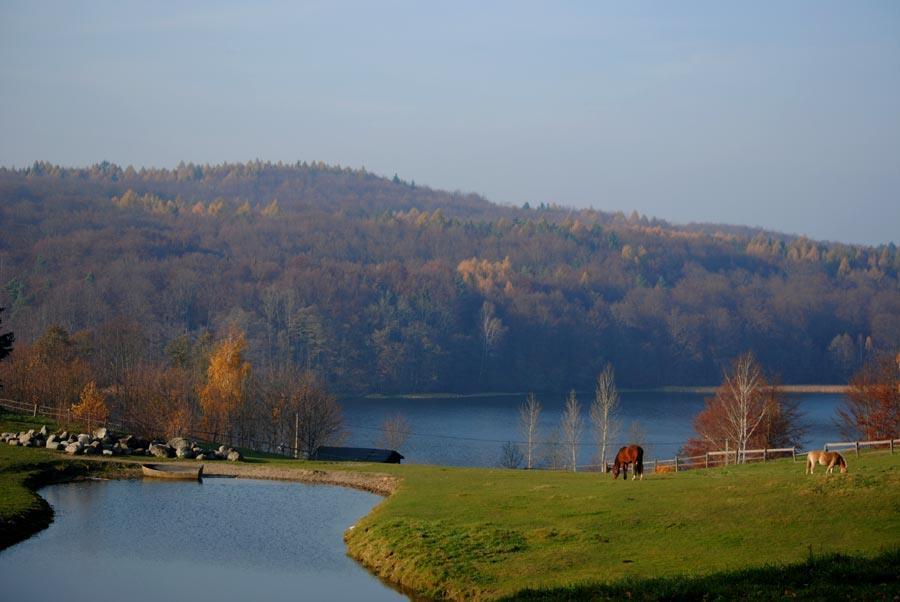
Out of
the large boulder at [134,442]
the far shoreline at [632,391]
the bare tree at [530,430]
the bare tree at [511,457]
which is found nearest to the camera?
the large boulder at [134,442]

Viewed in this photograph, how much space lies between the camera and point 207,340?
299 ft

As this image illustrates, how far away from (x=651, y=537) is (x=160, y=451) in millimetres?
27105

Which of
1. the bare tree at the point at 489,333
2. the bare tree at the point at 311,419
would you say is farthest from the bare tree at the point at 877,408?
the bare tree at the point at 489,333

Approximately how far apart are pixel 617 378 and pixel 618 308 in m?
26.2

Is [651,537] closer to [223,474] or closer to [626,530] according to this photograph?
[626,530]

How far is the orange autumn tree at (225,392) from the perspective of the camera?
6519 cm

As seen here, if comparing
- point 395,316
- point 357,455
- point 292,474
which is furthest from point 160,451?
point 395,316

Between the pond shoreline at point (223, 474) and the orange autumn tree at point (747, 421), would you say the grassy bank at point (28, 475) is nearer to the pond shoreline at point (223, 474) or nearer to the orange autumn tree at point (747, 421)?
the pond shoreline at point (223, 474)

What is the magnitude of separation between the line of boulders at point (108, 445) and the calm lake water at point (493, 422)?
23.4m

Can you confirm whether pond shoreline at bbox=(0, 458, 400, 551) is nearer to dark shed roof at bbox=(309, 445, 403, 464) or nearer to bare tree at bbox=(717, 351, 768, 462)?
dark shed roof at bbox=(309, 445, 403, 464)

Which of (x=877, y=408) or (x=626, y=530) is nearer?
(x=626, y=530)

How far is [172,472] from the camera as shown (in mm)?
40250

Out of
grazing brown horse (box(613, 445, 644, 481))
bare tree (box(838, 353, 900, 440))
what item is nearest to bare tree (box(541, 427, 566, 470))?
bare tree (box(838, 353, 900, 440))

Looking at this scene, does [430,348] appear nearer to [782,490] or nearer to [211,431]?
[211,431]
